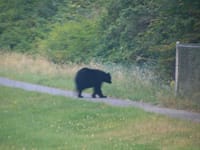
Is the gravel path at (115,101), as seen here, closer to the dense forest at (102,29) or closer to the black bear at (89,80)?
the black bear at (89,80)

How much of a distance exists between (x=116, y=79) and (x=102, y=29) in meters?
8.42

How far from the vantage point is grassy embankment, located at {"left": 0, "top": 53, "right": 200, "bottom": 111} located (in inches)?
693

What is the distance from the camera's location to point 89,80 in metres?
19.6

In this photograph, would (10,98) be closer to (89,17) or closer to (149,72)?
(149,72)

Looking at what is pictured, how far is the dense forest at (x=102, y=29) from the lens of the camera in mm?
20688

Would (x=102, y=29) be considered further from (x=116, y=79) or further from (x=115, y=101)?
(x=115, y=101)

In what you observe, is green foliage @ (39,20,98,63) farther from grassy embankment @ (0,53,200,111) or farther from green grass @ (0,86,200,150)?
green grass @ (0,86,200,150)

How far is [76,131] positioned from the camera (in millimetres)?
13656

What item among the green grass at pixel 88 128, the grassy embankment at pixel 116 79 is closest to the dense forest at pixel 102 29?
the grassy embankment at pixel 116 79

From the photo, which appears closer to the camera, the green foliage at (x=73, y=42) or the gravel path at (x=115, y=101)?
the gravel path at (x=115, y=101)

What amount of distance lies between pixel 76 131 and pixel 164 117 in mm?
2265

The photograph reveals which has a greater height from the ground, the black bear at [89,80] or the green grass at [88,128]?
the green grass at [88,128]

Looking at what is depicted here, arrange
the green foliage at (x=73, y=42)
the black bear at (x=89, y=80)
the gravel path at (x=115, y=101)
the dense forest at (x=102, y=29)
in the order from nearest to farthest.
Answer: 1. the gravel path at (x=115, y=101)
2. the black bear at (x=89, y=80)
3. the dense forest at (x=102, y=29)
4. the green foliage at (x=73, y=42)

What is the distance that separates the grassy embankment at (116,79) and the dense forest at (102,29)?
0.97m
